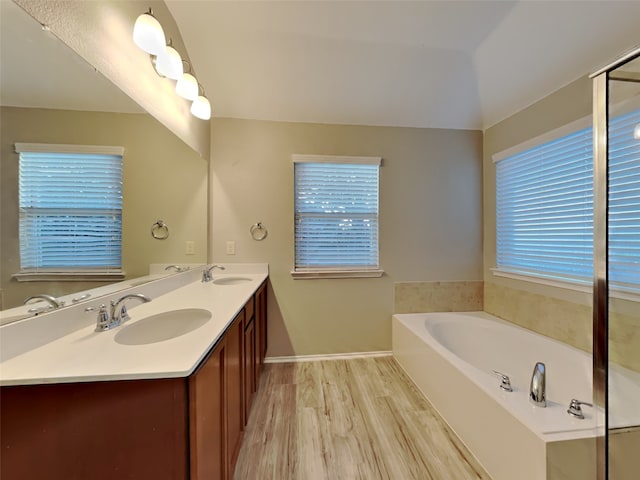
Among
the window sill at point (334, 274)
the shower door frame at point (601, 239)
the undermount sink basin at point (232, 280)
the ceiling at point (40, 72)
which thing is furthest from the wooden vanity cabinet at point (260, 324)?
the shower door frame at point (601, 239)

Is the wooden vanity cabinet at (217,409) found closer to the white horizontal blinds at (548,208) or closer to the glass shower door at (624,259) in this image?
the glass shower door at (624,259)

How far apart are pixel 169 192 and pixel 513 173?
276 centimetres

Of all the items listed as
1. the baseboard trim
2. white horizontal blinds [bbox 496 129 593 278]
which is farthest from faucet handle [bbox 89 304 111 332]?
white horizontal blinds [bbox 496 129 593 278]

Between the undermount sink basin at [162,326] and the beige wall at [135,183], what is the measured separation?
0.85 feet

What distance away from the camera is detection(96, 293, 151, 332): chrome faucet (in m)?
0.95

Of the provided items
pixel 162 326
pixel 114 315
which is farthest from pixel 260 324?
pixel 114 315

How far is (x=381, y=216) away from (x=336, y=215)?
444 millimetres

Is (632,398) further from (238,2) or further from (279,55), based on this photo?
(238,2)

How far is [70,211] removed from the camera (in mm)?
962

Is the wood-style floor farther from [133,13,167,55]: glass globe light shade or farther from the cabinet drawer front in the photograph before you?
[133,13,167,55]: glass globe light shade

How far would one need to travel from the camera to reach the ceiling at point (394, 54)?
4.98 ft

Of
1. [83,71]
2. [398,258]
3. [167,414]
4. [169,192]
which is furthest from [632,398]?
[83,71]

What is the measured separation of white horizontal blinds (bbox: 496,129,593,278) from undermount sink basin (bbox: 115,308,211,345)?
7.70 ft

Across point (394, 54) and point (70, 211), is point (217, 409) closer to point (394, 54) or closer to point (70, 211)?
point (70, 211)
